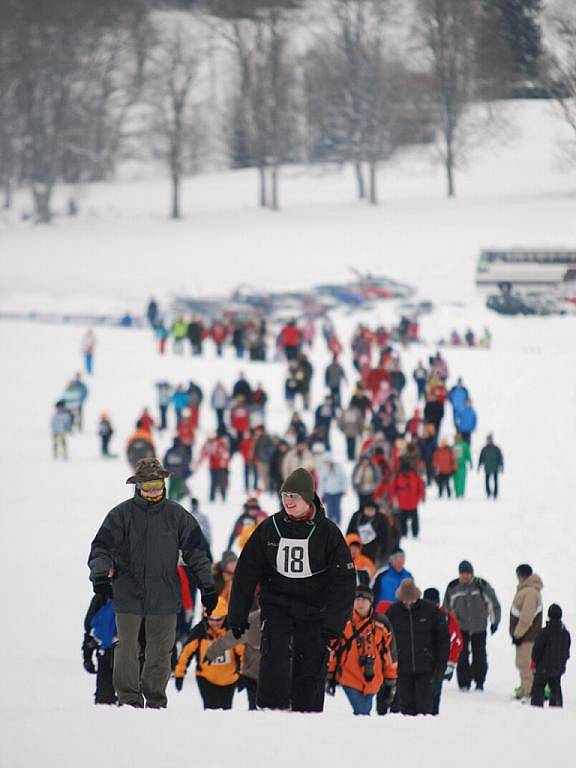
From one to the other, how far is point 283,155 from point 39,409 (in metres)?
37.2

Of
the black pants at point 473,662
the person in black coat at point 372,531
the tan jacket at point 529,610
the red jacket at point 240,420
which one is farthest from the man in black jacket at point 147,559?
the red jacket at point 240,420

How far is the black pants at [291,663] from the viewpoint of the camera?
6.16 metres

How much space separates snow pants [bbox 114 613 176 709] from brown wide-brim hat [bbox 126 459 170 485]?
0.60 metres

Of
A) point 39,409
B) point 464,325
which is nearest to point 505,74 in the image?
point 464,325

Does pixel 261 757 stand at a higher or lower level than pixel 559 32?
lower

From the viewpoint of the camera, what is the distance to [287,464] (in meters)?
16.8

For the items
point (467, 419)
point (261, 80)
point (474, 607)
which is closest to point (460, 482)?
point (467, 419)

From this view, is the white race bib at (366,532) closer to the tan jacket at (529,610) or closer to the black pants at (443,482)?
the tan jacket at (529,610)

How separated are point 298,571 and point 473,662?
4.07 m

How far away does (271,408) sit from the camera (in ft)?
81.8

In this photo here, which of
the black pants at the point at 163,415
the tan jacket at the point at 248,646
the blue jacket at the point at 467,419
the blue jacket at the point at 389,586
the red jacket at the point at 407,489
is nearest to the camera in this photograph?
the tan jacket at the point at 248,646

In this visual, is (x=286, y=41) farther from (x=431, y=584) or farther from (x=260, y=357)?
(x=431, y=584)

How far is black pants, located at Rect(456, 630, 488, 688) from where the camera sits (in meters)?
9.78

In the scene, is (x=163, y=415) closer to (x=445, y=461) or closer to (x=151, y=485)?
(x=445, y=461)
